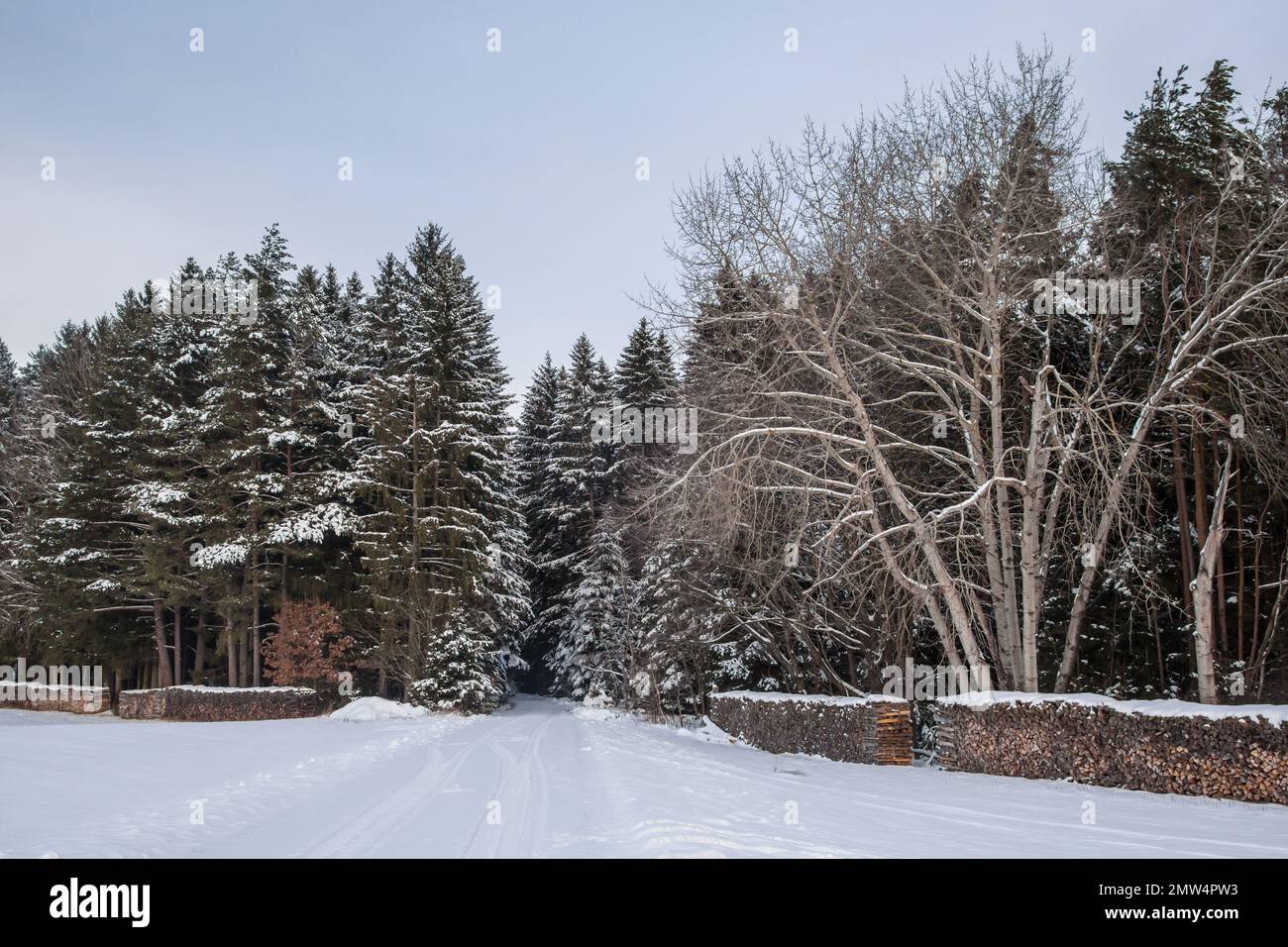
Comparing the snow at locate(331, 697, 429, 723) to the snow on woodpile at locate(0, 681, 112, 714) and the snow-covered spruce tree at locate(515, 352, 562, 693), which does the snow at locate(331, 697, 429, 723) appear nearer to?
the snow on woodpile at locate(0, 681, 112, 714)

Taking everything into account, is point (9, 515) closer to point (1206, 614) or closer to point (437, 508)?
point (437, 508)

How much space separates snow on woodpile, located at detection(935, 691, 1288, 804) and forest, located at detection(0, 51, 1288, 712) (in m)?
1.57

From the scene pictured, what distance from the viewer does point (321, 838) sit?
6.88 m

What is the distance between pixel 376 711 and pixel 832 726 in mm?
A: 16572

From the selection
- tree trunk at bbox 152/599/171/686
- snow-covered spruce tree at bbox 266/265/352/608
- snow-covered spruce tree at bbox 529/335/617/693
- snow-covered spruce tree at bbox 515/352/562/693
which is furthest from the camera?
snow-covered spruce tree at bbox 515/352/562/693

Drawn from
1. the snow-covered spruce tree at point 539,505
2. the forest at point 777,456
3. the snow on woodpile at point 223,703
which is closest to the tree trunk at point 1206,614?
the forest at point 777,456

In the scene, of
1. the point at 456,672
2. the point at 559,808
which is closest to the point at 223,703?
the point at 456,672

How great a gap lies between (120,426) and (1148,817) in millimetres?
36472

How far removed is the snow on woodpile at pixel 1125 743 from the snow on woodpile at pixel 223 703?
2181 cm

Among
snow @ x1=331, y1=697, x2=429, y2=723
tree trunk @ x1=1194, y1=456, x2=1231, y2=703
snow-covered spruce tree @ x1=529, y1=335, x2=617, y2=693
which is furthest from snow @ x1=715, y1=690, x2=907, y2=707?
snow-covered spruce tree @ x1=529, y1=335, x2=617, y2=693

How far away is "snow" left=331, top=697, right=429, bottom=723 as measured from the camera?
A: 25311mm

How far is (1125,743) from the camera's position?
10.1 meters
